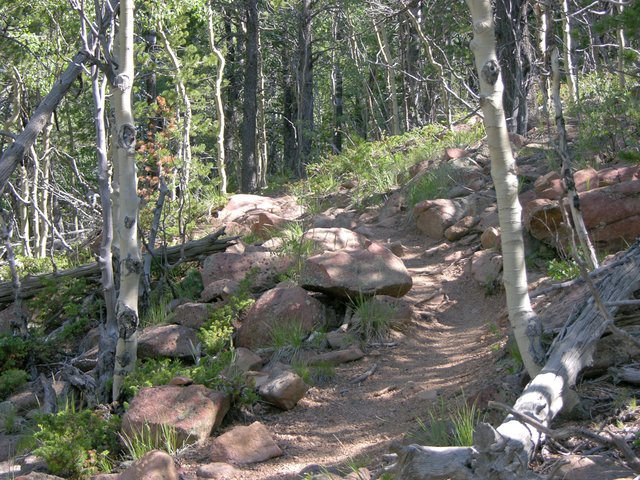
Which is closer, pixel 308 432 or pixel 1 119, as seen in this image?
pixel 308 432

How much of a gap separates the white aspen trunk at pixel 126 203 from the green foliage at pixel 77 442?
0.51m

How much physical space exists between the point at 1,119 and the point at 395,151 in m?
8.88

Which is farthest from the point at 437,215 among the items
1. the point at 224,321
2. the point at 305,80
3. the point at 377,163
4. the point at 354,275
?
the point at 305,80

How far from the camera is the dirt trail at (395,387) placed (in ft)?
15.6

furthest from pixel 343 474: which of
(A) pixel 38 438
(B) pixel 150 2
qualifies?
(B) pixel 150 2

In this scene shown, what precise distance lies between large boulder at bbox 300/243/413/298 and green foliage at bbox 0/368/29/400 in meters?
3.12

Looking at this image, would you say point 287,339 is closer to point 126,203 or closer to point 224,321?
point 224,321

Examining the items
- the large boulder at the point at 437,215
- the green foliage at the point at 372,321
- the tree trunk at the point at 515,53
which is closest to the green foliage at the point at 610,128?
the large boulder at the point at 437,215

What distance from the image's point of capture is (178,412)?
5023 millimetres

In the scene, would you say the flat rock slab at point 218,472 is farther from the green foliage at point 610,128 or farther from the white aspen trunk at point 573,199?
the green foliage at point 610,128

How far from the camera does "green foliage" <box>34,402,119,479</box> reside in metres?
4.81

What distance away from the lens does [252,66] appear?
55.2ft

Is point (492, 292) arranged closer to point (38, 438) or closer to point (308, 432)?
point (308, 432)

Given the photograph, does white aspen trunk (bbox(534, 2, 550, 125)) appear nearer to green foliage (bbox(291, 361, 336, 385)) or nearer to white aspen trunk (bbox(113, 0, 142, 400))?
green foliage (bbox(291, 361, 336, 385))
